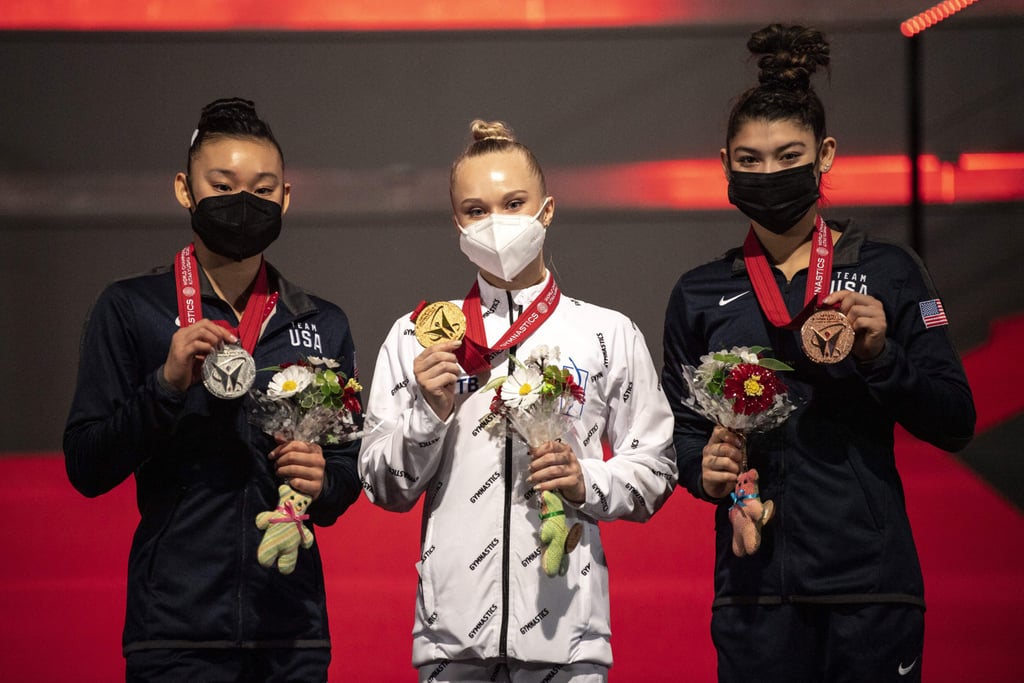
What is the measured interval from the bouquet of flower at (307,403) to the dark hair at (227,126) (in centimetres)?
64

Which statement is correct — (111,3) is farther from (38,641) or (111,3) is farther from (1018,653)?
(1018,653)

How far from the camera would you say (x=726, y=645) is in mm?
2996

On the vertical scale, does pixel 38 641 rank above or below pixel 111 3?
below

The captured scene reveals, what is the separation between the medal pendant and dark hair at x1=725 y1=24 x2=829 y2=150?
4.47ft

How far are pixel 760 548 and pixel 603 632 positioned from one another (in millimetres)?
436

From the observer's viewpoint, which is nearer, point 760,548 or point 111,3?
point 760,548

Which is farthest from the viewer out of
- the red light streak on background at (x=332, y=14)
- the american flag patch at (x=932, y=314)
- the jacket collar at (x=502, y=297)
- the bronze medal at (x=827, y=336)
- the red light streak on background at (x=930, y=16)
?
the red light streak on background at (x=930, y=16)

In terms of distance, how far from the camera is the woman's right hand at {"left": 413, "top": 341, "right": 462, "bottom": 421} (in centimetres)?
287

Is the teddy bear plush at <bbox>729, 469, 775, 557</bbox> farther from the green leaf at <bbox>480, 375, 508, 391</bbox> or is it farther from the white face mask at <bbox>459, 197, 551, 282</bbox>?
the white face mask at <bbox>459, 197, 551, 282</bbox>

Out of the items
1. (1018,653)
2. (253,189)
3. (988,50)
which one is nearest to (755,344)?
(253,189)

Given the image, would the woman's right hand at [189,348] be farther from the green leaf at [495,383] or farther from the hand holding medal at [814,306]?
the hand holding medal at [814,306]

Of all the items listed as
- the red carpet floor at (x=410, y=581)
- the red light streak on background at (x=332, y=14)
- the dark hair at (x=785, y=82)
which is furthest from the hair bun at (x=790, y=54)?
the red light streak on background at (x=332, y=14)

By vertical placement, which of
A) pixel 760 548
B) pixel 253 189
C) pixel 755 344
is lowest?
pixel 760 548

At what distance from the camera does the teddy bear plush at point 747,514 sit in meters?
2.86
